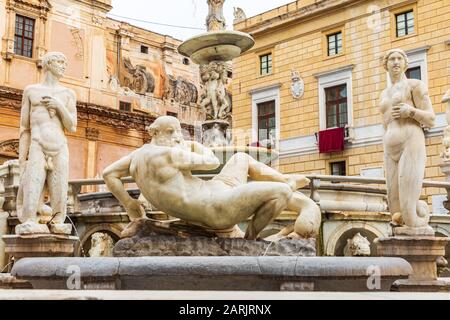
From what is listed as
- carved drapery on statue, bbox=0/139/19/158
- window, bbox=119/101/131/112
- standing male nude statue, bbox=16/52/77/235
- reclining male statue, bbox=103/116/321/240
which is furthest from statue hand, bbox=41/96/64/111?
window, bbox=119/101/131/112

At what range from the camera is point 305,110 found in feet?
96.7

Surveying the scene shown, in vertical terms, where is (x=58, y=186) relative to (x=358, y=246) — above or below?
above

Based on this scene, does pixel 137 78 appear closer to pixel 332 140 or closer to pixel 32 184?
pixel 332 140

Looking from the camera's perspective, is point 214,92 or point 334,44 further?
point 334,44

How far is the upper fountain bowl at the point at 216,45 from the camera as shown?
11391 millimetres

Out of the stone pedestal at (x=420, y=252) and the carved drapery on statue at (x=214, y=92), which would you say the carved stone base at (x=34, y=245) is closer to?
the stone pedestal at (x=420, y=252)

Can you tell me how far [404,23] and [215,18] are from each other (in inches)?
610

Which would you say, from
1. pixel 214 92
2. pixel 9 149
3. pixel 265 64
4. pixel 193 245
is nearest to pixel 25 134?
pixel 193 245

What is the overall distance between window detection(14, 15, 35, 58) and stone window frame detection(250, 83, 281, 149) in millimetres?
11604

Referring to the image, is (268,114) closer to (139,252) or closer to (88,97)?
(88,97)

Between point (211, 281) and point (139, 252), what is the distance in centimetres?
115

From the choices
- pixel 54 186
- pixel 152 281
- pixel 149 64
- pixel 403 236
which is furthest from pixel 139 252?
pixel 149 64

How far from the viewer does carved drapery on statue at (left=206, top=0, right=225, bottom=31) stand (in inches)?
525

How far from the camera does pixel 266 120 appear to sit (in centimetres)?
3122
